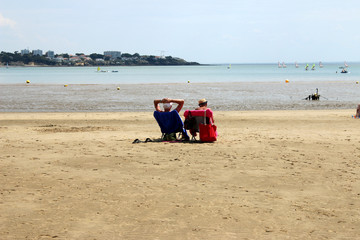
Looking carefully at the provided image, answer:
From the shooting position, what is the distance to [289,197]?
712 cm

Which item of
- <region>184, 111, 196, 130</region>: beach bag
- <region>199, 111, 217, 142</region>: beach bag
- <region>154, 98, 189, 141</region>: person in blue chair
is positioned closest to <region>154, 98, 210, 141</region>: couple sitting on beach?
<region>154, 98, 189, 141</region>: person in blue chair

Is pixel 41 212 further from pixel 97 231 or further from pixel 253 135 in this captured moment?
pixel 253 135

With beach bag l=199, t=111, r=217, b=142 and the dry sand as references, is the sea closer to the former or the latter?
beach bag l=199, t=111, r=217, b=142

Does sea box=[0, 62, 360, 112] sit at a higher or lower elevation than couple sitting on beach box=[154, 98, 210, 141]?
lower

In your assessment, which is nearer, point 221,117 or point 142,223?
point 142,223

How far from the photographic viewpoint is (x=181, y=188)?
7.66 meters

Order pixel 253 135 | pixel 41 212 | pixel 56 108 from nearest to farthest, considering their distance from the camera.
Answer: pixel 41 212 < pixel 253 135 < pixel 56 108

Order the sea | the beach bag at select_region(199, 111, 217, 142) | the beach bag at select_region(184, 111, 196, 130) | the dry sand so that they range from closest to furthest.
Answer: the dry sand < the beach bag at select_region(199, 111, 217, 142) < the beach bag at select_region(184, 111, 196, 130) < the sea

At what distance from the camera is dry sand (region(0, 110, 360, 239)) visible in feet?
19.1

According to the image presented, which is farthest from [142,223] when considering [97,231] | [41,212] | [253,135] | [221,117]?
[221,117]

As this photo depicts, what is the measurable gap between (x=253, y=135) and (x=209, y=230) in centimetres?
819

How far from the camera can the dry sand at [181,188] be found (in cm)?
584

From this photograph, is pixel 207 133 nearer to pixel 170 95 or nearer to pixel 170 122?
pixel 170 122

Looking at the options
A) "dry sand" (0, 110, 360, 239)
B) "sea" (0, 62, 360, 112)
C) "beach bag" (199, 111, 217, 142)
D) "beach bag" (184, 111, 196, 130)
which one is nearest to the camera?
"dry sand" (0, 110, 360, 239)
